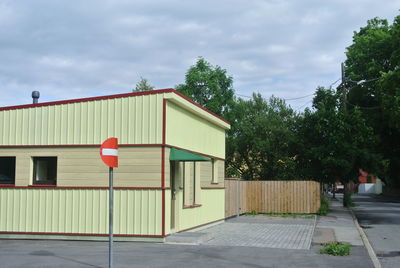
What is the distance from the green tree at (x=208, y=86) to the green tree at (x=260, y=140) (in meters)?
1.09

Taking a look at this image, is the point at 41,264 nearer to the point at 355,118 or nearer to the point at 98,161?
the point at 98,161

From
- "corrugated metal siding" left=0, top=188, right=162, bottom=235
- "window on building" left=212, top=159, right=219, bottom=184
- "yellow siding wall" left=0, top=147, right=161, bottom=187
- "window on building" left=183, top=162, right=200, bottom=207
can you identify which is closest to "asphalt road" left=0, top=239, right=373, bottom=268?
"corrugated metal siding" left=0, top=188, right=162, bottom=235

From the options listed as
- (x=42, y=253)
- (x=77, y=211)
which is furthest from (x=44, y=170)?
(x=42, y=253)

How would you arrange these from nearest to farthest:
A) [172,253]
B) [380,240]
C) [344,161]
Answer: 1. [172,253]
2. [380,240]
3. [344,161]

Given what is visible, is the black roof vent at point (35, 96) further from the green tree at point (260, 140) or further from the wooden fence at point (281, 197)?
the green tree at point (260, 140)

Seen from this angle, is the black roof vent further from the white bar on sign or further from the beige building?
the white bar on sign

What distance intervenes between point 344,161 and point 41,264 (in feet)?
67.4

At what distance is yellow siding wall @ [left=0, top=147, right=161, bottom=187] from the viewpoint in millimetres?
14492

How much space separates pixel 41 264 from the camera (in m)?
10.5

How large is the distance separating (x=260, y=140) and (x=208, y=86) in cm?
760

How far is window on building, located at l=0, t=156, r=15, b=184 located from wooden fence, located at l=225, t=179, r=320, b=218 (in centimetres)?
1308

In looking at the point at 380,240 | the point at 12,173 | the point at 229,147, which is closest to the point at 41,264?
the point at 12,173

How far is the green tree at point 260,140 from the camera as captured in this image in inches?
1472

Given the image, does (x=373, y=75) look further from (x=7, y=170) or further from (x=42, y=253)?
(x=42, y=253)
